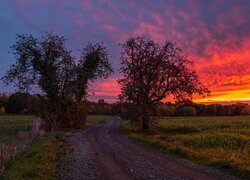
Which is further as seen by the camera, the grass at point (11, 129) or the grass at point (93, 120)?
the grass at point (93, 120)

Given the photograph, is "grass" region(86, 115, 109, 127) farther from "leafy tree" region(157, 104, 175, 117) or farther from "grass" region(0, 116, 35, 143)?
"leafy tree" region(157, 104, 175, 117)

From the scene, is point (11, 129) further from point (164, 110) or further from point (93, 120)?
point (93, 120)

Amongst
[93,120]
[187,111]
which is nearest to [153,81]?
[93,120]

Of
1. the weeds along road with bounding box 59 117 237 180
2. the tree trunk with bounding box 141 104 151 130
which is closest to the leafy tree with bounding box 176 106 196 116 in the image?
the tree trunk with bounding box 141 104 151 130

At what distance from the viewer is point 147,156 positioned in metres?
22.4

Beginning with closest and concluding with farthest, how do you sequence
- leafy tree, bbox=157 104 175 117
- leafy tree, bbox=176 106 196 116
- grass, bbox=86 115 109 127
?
leafy tree, bbox=157 104 175 117, grass, bbox=86 115 109 127, leafy tree, bbox=176 106 196 116

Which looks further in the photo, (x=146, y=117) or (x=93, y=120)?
(x=93, y=120)

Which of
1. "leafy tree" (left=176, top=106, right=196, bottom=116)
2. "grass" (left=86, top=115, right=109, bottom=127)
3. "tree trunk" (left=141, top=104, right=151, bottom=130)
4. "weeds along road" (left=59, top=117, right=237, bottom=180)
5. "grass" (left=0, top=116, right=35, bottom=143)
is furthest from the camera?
"leafy tree" (left=176, top=106, right=196, bottom=116)

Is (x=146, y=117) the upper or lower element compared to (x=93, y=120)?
lower

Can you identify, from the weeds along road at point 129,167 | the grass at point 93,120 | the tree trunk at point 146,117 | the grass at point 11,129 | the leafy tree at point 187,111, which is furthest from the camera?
the leafy tree at point 187,111

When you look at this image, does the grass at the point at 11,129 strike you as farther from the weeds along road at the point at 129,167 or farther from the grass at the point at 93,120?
the weeds along road at the point at 129,167

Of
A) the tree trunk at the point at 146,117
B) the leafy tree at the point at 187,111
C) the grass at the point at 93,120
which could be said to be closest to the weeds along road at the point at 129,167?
the tree trunk at the point at 146,117

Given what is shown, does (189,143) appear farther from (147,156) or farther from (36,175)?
(36,175)

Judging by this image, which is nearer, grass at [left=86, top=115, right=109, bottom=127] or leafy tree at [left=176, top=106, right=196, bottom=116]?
grass at [left=86, top=115, right=109, bottom=127]
